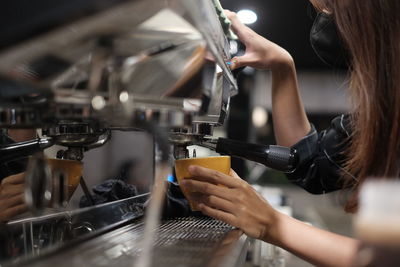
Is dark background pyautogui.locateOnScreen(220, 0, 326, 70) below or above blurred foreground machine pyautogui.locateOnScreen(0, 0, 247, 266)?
above

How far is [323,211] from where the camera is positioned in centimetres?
508

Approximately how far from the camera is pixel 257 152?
0.69 m

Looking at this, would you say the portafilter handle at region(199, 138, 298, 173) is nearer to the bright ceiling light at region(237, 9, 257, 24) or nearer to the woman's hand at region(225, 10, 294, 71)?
the woman's hand at region(225, 10, 294, 71)

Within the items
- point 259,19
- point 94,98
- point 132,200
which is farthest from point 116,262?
point 259,19

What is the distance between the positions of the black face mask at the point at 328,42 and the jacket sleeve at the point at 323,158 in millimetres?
142

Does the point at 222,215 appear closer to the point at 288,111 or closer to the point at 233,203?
the point at 233,203

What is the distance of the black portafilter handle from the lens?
686 millimetres

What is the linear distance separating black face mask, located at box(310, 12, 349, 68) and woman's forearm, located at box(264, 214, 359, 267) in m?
0.39

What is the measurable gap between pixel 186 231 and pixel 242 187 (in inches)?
4.6

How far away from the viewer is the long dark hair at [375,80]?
1.84 ft

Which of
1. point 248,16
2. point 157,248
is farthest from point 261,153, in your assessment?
point 248,16

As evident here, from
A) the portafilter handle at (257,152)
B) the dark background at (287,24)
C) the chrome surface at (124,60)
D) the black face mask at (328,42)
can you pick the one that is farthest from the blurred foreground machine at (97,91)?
the dark background at (287,24)

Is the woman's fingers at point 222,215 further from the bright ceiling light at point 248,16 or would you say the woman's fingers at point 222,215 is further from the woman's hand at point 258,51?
the bright ceiling light at point 248,16

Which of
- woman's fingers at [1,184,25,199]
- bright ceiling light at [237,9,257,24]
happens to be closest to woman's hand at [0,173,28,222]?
woman's fingers at [1,184,25,199]
